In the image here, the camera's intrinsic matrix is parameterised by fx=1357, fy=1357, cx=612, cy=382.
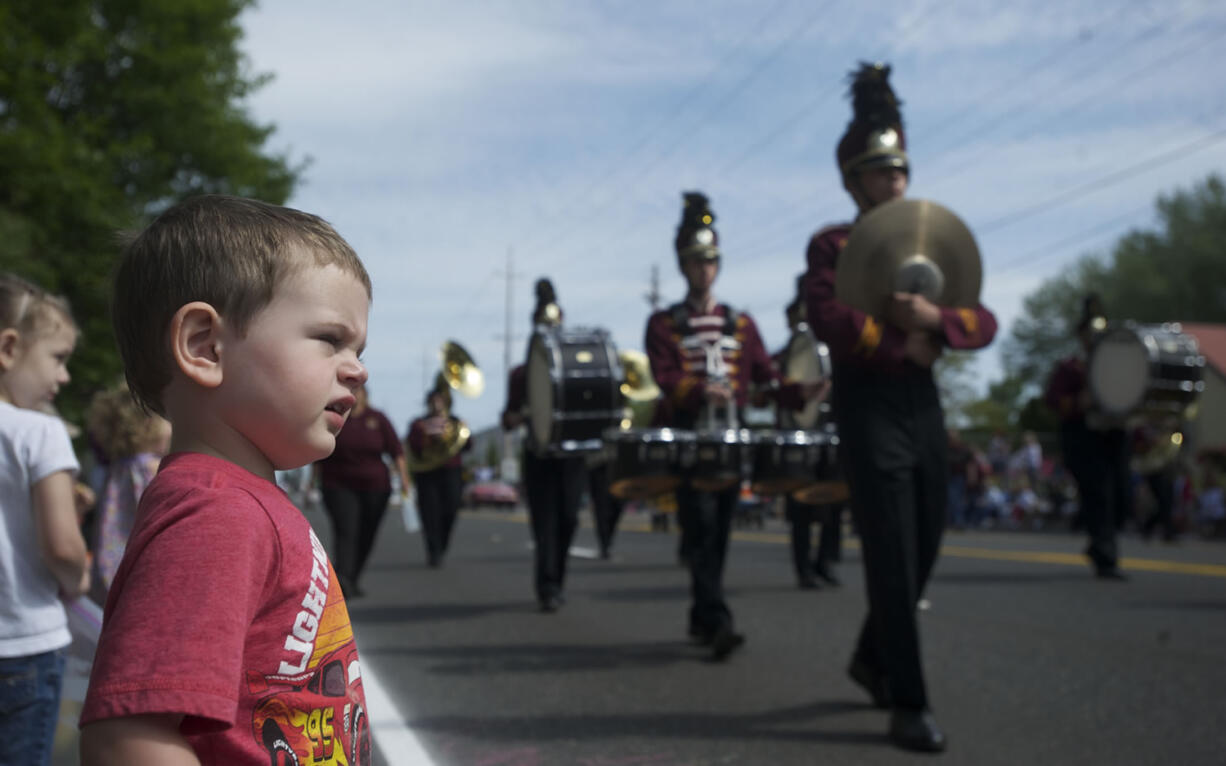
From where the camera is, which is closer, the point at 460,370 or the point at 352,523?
the point at 352,523

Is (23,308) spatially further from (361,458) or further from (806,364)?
(361,458)

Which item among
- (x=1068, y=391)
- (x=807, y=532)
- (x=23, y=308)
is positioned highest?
(x=1068, y=391)

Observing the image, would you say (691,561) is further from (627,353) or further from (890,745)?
(627,353)

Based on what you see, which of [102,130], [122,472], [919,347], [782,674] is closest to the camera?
[122,472]

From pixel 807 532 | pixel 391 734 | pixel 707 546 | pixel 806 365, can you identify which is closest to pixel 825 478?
pixel 707 546

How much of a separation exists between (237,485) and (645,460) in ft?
18.5

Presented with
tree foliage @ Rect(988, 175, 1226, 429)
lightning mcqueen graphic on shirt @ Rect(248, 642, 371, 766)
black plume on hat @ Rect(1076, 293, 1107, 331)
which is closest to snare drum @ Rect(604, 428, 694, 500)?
lightning mcqueen graphic on shirt @ Rect(248, 642, 371, 766)

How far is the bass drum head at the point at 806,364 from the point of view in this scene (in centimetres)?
1050

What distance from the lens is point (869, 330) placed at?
17.0 feet

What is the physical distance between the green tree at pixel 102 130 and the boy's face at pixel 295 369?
21.7 m

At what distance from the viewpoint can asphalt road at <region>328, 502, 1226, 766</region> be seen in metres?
5.12

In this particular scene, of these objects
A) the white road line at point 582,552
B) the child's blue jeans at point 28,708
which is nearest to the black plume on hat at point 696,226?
the child's blue jeans at point 28,708

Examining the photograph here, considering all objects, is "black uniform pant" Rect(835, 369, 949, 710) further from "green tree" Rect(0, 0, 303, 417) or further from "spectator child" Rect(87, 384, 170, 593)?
"green tree" Rect(0, 0, 303, 417)

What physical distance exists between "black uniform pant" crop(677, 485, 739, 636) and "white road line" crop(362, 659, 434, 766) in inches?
69.1
